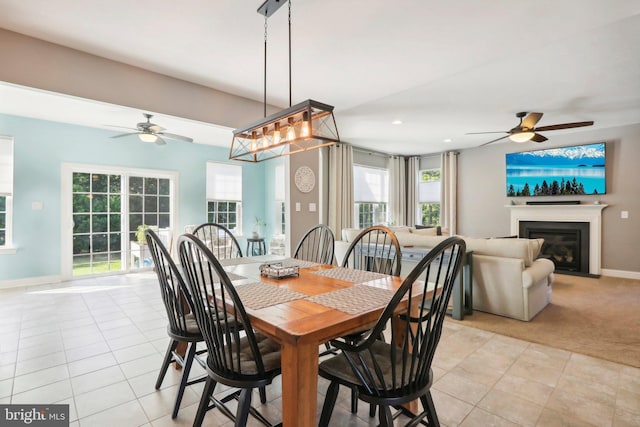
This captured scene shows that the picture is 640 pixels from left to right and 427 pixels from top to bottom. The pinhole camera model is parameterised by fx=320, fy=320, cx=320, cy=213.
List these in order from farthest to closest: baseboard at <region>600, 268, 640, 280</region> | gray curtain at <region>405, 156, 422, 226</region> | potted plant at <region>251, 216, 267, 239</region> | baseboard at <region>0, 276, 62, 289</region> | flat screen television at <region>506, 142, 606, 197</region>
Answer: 1. gray curtain at <region>405, 156, 422, 226</region>
2. potted plant at <region>251, 216, 267, 239</region>
3. flat screen television at <region>506, 142, 606, 197</region>
4. baseboard at <region>600, 268, 640, 280</region>
5. baseboard at <region>0, 276, 62, 289</region>

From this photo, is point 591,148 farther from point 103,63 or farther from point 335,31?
point 103,63

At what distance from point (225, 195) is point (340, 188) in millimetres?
2619

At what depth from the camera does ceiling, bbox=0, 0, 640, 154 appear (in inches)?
89.1

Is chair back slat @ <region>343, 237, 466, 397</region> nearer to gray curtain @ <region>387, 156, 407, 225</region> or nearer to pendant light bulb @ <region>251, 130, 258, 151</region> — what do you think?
pendant light bulb @ <region>251, 130, 258, 151</region>

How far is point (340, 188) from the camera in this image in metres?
6.50

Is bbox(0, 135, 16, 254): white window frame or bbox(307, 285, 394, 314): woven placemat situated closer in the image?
bbox(307, 285, 394, 314): woven placemat

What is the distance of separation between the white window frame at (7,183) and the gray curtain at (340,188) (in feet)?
16.6

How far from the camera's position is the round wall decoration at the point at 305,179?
184 inches

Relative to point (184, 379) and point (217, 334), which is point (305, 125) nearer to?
point (217, 334)

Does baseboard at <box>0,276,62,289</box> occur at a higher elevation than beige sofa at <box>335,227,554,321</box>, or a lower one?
lower

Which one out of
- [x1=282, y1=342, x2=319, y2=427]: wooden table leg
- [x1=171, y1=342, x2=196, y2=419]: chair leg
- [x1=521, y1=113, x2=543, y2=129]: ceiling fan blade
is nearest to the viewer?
[x1=282, y1=342, x2=319, y2=427]: wooden table leg

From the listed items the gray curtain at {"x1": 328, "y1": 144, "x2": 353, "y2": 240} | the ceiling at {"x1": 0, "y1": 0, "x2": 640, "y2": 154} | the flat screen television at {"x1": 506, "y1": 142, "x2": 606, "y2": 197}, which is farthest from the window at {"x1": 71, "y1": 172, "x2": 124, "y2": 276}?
the flat screen television at {"x1": 506, "y1": 142, "x2": 606, "y2": 197}

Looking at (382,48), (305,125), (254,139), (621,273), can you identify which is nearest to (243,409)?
(305,125)

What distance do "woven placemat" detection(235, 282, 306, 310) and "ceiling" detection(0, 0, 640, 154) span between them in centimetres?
190
